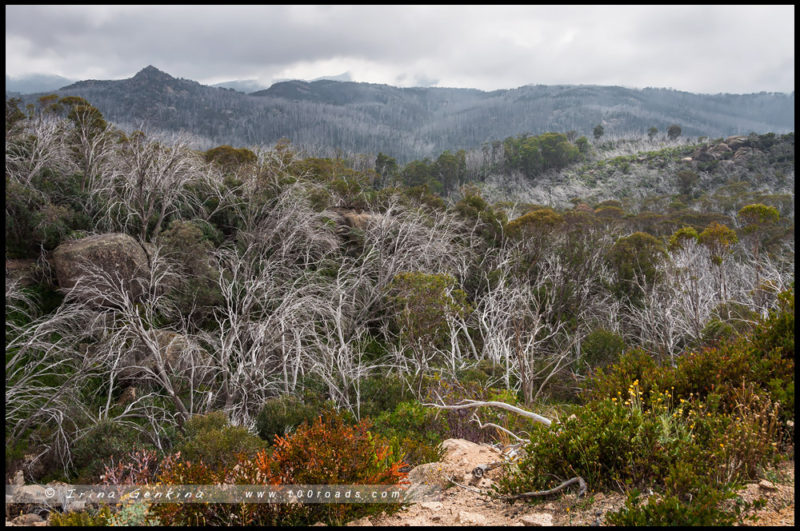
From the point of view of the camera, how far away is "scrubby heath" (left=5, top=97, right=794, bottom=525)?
3014 millimetres

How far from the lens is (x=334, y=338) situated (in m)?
8.52

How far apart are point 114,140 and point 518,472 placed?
13.2 meters

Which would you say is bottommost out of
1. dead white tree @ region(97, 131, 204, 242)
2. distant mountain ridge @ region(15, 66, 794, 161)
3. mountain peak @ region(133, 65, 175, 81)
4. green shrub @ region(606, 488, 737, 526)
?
green shrub @ region(606, 488, 737, 526)

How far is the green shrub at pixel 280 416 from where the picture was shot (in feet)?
18.0

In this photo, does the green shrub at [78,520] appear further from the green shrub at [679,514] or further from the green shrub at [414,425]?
the green shrub at [679,514]

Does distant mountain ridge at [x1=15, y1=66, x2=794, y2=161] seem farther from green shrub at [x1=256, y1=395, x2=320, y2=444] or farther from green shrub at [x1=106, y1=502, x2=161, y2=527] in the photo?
green shrub at [x1=106, y1=502, x2=161, y2=527]

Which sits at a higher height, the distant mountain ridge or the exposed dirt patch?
the distant mountain ridge

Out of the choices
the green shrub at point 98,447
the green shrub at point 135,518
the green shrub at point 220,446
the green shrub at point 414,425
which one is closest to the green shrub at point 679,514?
the green shrub at point 414,425

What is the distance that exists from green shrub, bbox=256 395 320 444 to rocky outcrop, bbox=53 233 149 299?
377cm

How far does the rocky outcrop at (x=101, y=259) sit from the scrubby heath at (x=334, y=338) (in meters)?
0.05

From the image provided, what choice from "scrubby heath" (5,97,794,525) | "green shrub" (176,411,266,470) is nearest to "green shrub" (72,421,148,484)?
"scrubby heath" (5,97,794,525)

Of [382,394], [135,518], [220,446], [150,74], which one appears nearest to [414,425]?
[382,394]

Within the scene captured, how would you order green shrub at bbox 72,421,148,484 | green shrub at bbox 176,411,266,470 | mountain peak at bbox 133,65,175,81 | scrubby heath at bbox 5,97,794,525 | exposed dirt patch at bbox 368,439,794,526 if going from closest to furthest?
exposed dirt patch at bbox 368,439,794,526
scrubby heath at bbox 5,97,794,525
green shrub at bbox 176,411,266,470
green shrub at bbox 72,421,148,484
mountain peak at bbox 133,65,175,81

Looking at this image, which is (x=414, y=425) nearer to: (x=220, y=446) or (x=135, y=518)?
(x=220, y=446)
